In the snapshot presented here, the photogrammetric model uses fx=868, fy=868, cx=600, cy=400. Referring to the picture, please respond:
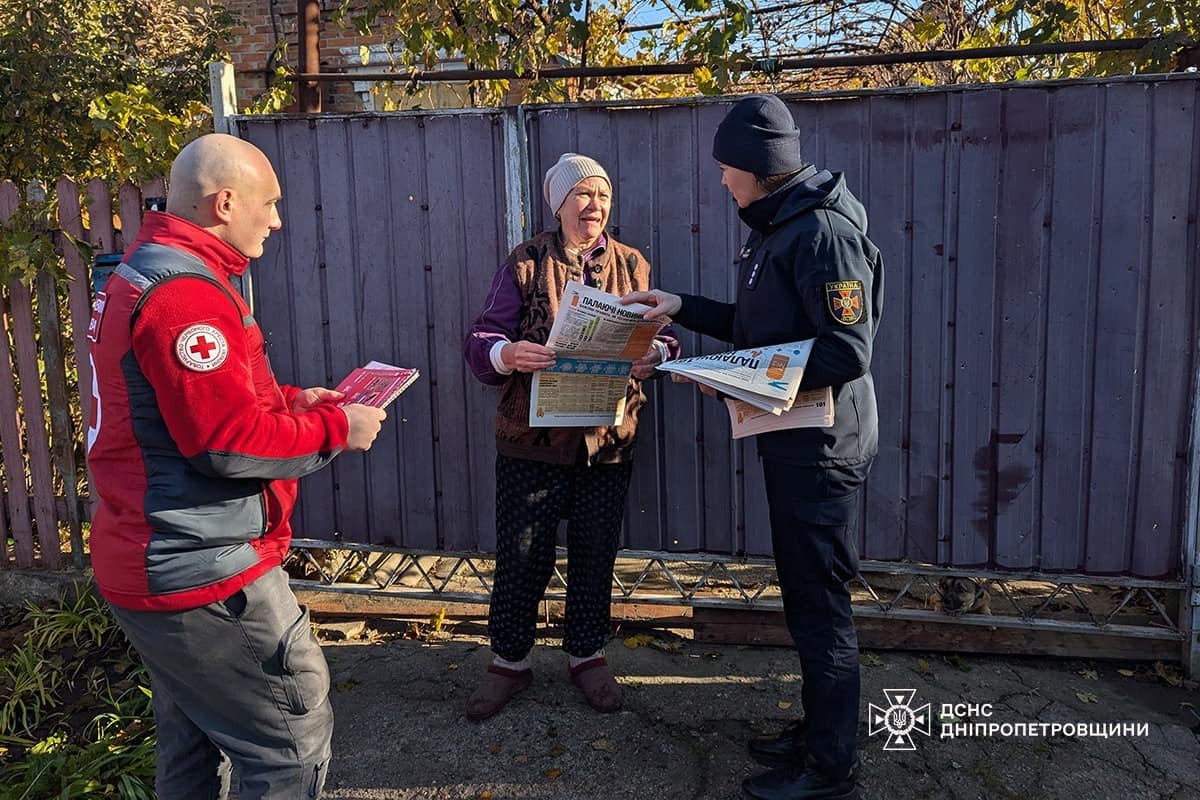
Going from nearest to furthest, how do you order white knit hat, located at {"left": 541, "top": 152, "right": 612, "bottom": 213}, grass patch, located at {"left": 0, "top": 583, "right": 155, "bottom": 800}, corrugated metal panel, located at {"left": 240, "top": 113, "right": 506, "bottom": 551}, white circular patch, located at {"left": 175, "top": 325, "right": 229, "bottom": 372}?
white circular patch, located at {"left": 175, "top": 325, "right": 229, "bottom": 372}
grass patch, located at {"left": 0, "top": 583, "right": 155, "bottom": 800}
white knit hat, located at {"left": 541, "top": 152, "right": 612, "bottom": 213}
corrugated metal panel, located at {"left": 240, "top": 113, "right": 506, "bottom": 551}

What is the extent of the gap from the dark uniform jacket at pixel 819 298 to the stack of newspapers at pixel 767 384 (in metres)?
0.04

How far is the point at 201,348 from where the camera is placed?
1794 millimetres

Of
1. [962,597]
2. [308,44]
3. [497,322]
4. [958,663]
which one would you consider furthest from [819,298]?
Answer: [308,44]

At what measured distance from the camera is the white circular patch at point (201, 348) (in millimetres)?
1778

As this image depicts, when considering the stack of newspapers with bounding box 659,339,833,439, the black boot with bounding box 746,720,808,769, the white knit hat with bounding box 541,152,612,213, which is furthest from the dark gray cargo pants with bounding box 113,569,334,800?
the white knit hat with bounding box 541,152,612,213

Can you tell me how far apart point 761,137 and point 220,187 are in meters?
1.48

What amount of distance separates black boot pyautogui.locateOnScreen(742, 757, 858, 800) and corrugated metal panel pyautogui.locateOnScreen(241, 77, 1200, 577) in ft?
3.84

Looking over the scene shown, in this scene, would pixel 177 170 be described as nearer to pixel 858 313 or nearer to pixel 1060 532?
pixel 858 313

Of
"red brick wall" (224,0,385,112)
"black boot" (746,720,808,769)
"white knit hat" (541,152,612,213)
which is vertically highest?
"red brick wall" (224,0,385,112)

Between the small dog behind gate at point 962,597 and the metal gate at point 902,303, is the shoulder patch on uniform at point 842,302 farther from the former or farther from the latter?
the small dog behind gate at point 962,597

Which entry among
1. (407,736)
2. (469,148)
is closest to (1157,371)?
(469,148)

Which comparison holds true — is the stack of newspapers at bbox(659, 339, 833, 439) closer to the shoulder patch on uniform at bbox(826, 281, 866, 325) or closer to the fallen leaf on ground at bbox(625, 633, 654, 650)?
the shoulder patch on uniform at bbox(826, 281, 866, 325)

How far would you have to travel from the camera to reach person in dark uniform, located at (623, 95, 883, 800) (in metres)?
2.43

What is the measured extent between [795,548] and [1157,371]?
5.93ft
